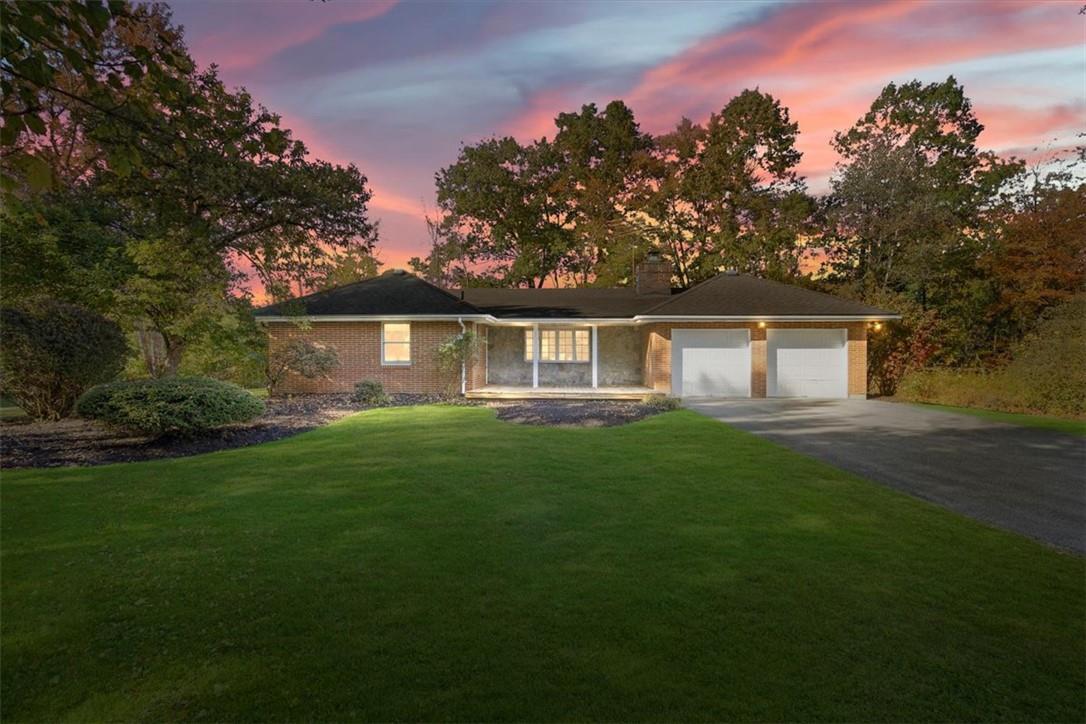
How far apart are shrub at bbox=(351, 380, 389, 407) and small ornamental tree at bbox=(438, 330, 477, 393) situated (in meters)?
2.52

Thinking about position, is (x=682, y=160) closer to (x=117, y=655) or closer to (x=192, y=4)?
(x=192, y=4)

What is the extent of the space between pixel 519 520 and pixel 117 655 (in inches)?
128

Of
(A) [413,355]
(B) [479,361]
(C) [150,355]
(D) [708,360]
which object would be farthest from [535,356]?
(C) [150,355]

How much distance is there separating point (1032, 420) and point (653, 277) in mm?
15116

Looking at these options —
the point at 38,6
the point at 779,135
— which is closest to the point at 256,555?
the point at 38,6

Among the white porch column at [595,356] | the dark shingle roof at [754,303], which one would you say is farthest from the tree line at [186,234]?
the dark shingle roof at [754,303]

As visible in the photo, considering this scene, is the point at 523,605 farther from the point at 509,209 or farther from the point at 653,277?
the point at 509,209

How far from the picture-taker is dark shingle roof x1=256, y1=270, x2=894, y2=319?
19.6 meters

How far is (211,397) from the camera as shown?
10352 millimetres

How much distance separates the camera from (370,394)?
17.1m

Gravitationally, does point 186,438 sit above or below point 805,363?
below

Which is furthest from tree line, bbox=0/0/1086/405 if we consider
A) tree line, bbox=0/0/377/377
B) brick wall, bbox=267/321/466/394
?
brick wall, bbox=267/321/466/394

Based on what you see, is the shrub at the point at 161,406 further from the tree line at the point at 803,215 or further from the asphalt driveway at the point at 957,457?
the tree line at the point at 803,215

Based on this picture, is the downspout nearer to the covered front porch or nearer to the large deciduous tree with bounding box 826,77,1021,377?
the covered front porch
